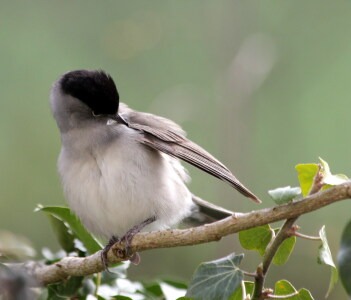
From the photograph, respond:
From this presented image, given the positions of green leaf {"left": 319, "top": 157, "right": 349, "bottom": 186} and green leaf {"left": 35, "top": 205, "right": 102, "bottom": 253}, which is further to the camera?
green leaf {"left": 35, "top": 205, "right": 102, "bottom": 253}

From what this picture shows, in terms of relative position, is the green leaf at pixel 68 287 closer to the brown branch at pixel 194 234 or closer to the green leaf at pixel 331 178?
the brown branch at pixel 194 234

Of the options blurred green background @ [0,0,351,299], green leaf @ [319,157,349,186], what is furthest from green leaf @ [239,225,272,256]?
blurred green background @ [0,0,351,299]

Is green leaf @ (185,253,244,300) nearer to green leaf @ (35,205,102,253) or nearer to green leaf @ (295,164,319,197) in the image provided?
green leaf @ (295,164,319,197)

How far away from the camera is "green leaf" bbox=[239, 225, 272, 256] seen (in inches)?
70.9

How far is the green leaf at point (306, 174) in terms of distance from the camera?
5.56 ft

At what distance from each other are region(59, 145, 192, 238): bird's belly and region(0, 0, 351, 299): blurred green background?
7.94 ft

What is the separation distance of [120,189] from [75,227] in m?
0.28

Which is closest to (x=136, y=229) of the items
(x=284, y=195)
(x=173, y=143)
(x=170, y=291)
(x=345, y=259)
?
(x=173, y=143)

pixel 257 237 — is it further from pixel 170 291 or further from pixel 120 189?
pixel 120 189

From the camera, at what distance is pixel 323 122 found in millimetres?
5672

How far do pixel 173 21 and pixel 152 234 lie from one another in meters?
4.31

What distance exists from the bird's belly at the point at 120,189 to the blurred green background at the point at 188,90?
2.42 m

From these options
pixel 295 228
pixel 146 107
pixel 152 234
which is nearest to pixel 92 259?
pixel 152 234

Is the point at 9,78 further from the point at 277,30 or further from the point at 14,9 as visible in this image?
the point at 277,30
